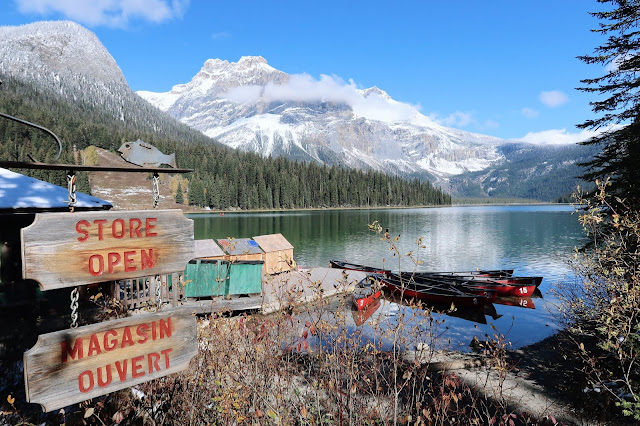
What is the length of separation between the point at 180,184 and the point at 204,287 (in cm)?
12809

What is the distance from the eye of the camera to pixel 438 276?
88.0 ft

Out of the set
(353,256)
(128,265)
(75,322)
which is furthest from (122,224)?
(353,256)

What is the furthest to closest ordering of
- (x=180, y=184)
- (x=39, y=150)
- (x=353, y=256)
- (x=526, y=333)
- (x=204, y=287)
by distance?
1. (x=180, y=184)
2. (x=39, y=150)
3. (x=353, y=256)
4. (x=526, y=333)
5. (x=204, y=287)

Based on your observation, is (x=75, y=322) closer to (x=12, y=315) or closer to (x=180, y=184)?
(x=12, y=315)

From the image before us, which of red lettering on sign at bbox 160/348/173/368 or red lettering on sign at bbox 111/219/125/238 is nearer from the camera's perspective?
red lettering on sign at bbox 111/219/125/238

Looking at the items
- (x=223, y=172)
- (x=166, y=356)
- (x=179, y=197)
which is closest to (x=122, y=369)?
(x=166, y=356)

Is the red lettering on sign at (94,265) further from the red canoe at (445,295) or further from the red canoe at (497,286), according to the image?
the red canoe at (497,286)

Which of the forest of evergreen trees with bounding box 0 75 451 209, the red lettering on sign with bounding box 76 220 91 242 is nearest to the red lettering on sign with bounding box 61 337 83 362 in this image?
the red lettering on sign with bounding box 76 220 91 242

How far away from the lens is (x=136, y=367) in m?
2.93

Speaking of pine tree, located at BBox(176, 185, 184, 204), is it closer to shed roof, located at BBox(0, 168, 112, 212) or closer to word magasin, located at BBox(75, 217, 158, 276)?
shed roof, located at BBox(0, 168, 112, 212)

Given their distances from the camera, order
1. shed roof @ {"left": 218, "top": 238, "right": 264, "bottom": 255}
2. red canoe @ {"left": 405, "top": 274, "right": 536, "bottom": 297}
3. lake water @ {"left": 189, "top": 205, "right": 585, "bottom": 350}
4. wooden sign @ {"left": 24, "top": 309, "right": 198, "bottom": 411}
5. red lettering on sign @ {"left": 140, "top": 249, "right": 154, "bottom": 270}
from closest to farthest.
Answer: wooden sign @ {"left": 24, "top": 309, "right": 198, "bottom": 411} < red lettering on sign @ {"left": 140, "top": 249, "right": 154, "bottom": 270} < lake water @ {"left": 189, "top": 205, "right": 585, "bottom": 350} < shed roof @ {"left": 218, "top": 238, "right": 264, "bottom": 255} < red canoe @ {"left": 405, "top": 274, "right": 536, "bottom": 297}

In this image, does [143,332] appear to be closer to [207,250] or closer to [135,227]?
[135,227]

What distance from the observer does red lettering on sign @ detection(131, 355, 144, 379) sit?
2.91 m

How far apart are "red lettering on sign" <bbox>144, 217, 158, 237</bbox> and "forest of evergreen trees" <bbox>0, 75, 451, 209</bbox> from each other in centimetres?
12913
